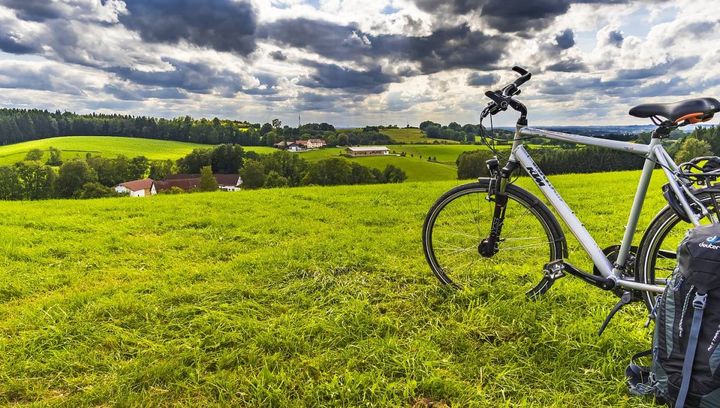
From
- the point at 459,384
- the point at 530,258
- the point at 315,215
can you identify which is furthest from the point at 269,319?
the point at 315,215

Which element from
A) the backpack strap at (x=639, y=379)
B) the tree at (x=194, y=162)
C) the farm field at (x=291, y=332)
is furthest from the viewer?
the tree at (x=194, y=162)

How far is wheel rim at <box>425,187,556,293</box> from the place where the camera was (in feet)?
12.0

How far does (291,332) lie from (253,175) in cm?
4601

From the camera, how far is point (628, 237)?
3.09m

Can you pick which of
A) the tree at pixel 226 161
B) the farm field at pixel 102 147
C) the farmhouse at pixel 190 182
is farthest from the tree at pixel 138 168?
the tree at pixel 226 161

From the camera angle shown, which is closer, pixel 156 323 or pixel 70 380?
pixel 70 380

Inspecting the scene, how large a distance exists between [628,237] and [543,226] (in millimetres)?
641

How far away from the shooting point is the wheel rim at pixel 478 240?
3670mm

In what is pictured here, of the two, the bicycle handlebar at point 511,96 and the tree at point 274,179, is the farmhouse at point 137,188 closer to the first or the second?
the tree at point 274,179

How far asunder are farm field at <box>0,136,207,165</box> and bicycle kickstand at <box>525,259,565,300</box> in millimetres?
80157

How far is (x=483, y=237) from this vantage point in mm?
3926

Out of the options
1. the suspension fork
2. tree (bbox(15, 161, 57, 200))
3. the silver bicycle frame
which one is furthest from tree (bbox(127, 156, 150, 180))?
the silver bicycle frame

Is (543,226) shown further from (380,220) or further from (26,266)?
(26,266)

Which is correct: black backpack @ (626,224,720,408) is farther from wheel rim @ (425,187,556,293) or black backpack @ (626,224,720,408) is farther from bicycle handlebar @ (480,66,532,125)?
bicycle handlebar @ (480,66,532,125)
